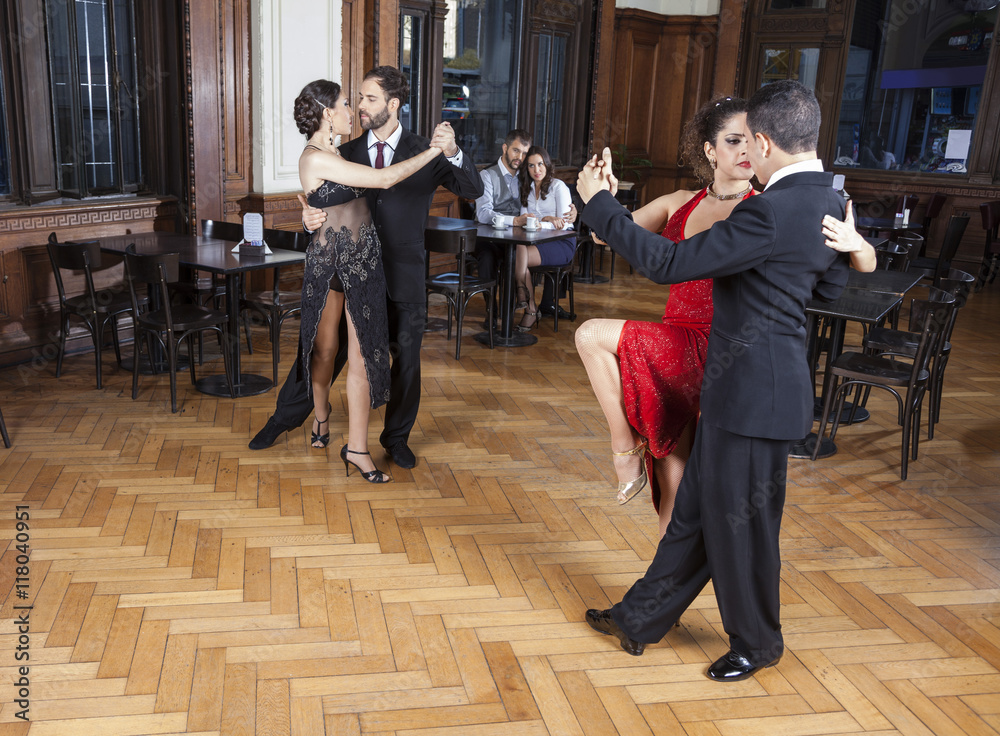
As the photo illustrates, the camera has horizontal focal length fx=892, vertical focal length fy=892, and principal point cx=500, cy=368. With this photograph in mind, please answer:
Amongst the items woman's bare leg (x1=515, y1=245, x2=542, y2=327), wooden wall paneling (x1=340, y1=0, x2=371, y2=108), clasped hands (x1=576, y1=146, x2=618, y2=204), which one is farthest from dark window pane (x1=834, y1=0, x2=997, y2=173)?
clasped hands (x1=576, y1=146, x2=618, y2=204)

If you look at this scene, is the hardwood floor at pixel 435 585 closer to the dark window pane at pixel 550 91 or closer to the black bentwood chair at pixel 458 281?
the black bentwood chair at pixel 458 281

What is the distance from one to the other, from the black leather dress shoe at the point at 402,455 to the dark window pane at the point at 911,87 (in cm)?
958

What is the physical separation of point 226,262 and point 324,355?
3.81 feet

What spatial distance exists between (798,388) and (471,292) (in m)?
4.09

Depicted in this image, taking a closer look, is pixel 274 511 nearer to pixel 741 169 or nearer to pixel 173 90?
pixel 741 169

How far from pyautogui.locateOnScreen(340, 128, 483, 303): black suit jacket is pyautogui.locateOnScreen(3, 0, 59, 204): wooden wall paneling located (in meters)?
2.73

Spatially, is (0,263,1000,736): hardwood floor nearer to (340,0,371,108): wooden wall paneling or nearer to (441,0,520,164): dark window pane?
(340,0,371,108): wooden wall paneling

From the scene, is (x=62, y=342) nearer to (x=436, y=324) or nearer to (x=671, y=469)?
(x=436, y=324)

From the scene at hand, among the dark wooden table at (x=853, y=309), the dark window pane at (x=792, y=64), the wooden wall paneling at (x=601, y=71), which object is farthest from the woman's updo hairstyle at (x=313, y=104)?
the dark window pane at (x=792, y=64)

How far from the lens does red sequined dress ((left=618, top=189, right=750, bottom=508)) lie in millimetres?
2584

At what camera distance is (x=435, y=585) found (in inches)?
125

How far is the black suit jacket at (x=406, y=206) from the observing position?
12.8 ft

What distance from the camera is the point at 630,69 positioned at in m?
11.8

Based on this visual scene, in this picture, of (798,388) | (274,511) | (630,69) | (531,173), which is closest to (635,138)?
(630,69)
